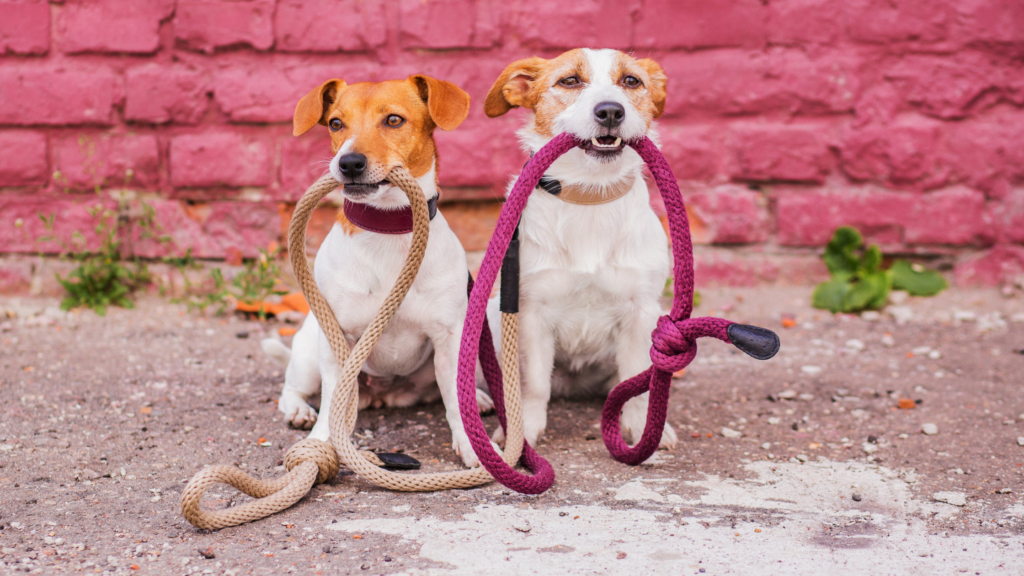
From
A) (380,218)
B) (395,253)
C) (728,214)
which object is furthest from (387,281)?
(728,214)

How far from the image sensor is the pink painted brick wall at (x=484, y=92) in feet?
15.2

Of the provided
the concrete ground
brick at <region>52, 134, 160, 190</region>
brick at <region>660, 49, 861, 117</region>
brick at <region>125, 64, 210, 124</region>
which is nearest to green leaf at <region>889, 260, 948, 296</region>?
the concrete ground

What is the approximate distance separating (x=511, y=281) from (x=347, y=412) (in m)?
0.68

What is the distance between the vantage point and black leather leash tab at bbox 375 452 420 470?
2.68 meters

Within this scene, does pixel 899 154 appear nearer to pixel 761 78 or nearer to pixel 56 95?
pixel 761 78

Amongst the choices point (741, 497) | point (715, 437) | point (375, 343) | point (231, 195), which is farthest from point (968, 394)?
point (231, 195)

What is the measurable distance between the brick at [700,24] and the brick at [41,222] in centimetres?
325

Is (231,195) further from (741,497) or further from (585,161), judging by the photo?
(741,497)

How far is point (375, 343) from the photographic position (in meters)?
2.56

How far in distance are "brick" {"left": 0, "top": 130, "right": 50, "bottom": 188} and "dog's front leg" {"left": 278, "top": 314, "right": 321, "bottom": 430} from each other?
262cm

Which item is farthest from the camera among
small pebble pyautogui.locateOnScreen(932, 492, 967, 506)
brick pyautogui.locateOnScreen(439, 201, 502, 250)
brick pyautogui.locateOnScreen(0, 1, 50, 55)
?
brick pyautogui.locateOnScreen(439, 201, 502, 250)

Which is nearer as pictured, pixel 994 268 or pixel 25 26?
pixel 25 26

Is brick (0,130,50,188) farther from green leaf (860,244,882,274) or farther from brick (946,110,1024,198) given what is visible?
brick (946,110,1024,198)

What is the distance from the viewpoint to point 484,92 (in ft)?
15.6
